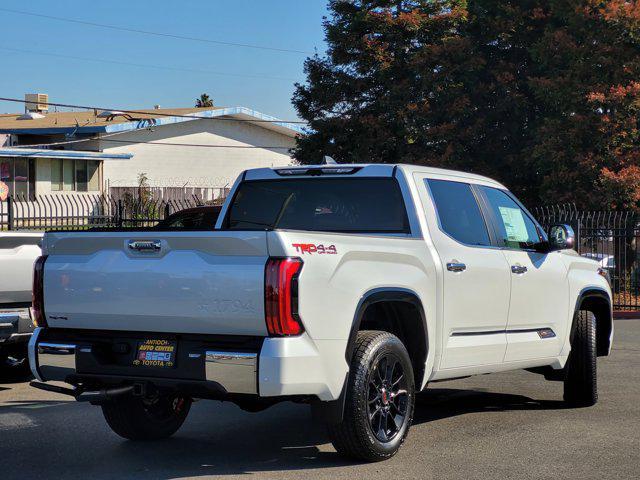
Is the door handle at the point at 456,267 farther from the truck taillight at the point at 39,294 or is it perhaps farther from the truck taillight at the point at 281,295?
the truck taillight at the point at 39,294

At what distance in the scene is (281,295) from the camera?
5.33 metres

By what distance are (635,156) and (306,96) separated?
12020 millimetres

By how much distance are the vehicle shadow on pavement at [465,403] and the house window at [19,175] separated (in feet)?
101

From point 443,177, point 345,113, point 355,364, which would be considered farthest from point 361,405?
point 345,113

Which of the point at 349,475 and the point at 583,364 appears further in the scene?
the point at 583,364

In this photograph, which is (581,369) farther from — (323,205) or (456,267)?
(323,205)

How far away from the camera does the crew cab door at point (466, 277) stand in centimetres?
680

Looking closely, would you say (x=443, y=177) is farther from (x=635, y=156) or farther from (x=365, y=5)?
(x=365, y=5)

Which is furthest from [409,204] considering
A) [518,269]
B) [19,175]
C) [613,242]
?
[19,175]

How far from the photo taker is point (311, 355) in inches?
215

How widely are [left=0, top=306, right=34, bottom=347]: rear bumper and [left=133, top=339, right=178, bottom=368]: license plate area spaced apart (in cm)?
351

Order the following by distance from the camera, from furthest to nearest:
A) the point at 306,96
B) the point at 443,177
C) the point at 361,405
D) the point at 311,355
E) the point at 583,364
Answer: the point at 306,96
the point at 583,364
the point at 443,177
the point at 361,405
the point at 311,355

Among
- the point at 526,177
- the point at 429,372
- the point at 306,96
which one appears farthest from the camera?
the point at 306,96

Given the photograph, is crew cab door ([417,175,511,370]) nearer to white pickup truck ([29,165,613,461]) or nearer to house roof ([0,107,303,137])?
white pickup truck ([29,165,613,461])
